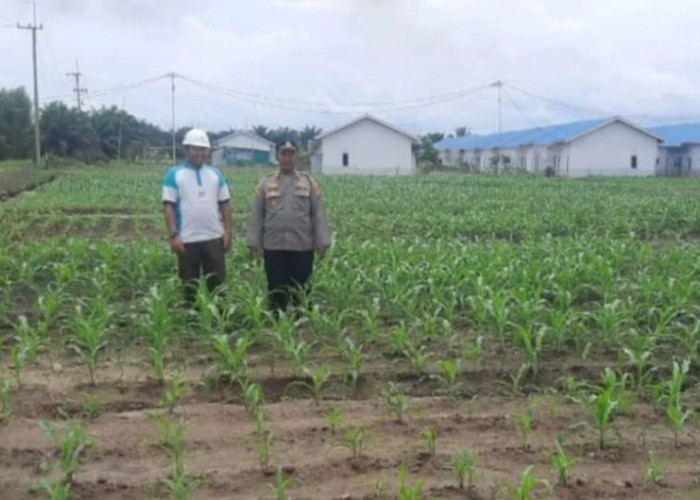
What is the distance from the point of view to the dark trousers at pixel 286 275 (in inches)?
310

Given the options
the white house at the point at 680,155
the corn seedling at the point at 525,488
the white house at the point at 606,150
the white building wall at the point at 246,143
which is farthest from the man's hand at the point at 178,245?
the white building wall at the point at 246,143

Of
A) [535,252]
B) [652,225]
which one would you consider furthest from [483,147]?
[535,252]

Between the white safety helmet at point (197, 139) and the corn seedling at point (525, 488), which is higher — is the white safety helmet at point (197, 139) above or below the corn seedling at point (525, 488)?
above

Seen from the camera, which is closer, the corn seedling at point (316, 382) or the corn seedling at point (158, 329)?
the corn seedling at point (316, 382)

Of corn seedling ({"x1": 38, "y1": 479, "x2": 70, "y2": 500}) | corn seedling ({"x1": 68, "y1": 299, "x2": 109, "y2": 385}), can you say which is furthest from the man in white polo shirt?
corn seedling ({"x1": 38, "y1": 479, "x2": 70, "y2": 500})

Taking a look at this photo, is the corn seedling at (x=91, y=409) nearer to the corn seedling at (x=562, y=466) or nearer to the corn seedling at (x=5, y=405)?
the corn seedling at (x=5, y=405)

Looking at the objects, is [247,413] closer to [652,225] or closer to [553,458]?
[553,458]

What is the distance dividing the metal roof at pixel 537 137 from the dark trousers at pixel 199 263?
5595 centimetres

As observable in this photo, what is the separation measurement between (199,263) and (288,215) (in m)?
0.92

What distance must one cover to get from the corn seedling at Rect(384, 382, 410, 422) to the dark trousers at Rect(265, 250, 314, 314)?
7.79 feet

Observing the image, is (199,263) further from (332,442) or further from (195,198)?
(332,442)

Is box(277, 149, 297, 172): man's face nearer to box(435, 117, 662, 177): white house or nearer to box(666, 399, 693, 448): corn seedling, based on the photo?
box(666, 399, 693, 448): corn seedling

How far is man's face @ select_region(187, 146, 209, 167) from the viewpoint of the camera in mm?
7551

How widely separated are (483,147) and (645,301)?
7807 cm
